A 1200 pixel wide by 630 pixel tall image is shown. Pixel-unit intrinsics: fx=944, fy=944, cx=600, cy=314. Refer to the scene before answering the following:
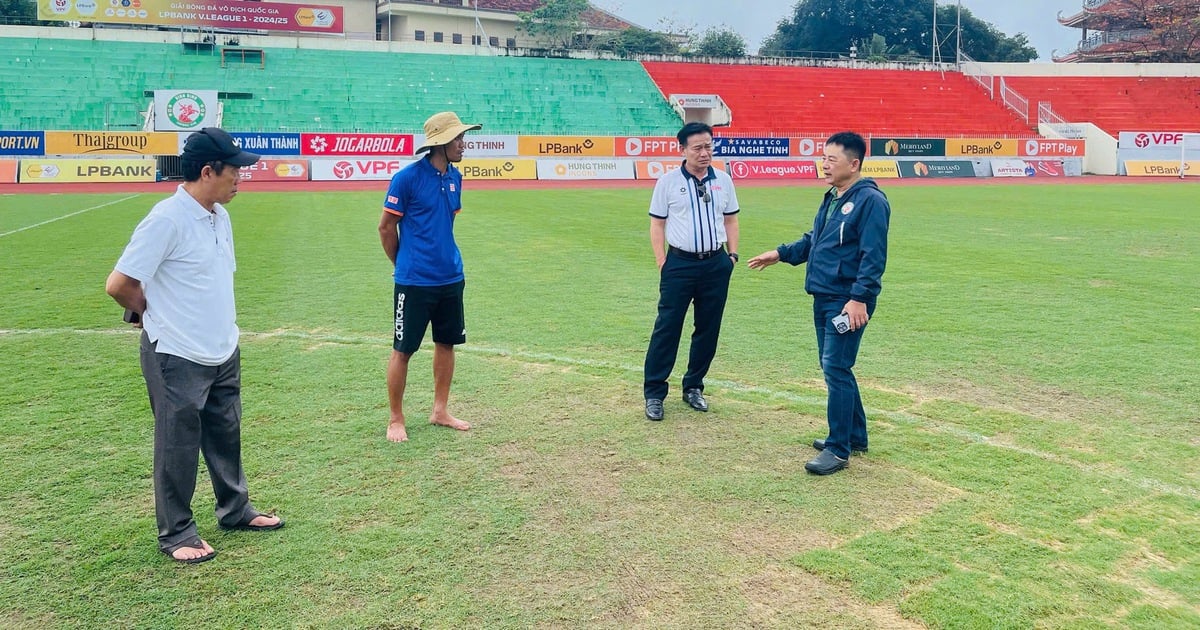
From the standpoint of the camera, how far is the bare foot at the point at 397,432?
5.80m

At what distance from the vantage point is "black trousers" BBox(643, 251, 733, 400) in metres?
6.47

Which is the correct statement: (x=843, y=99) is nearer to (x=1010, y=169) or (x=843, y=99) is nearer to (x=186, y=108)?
(x=1010, y=169)

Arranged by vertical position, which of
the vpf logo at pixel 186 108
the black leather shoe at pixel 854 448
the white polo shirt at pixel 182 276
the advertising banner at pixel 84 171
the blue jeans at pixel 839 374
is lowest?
the black leather shoe at pixel 854 448

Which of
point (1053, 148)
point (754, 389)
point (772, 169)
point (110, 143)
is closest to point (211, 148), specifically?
point (754, 389)

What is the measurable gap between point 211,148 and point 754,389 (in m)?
4.37

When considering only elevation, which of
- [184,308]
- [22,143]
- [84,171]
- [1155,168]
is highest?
[22,143]

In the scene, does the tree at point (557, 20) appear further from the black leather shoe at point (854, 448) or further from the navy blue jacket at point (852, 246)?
the black leather shoe at point (854, 448)

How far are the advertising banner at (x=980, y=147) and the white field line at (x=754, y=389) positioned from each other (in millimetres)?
35805

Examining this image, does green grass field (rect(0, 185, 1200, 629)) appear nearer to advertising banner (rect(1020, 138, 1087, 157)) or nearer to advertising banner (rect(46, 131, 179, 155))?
advertising banner (rect(46, 131, 179, 155))

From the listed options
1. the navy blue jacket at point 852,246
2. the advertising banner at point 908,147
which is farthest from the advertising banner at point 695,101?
the navy blue jacket at point 852,246

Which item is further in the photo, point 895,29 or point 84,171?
point 895,29

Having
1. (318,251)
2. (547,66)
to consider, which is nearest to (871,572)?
(318,251)

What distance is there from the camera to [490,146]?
35531 millimetres

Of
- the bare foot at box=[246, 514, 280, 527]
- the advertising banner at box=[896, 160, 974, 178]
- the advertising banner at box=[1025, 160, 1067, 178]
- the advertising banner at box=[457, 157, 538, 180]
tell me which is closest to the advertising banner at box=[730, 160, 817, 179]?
the advertising banner at box=[896, 160, 974, 178]
